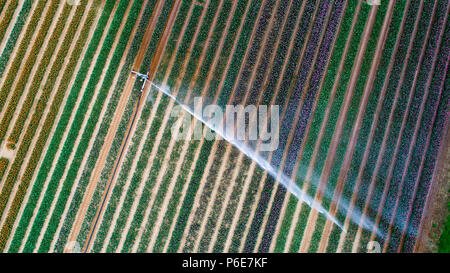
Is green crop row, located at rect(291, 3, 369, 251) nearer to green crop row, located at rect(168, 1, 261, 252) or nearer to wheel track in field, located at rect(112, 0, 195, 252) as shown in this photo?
green crop row, located at rect(168, 1, 261, 252)

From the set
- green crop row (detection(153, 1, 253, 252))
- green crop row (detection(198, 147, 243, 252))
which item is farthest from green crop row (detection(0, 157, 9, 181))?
green crop row (detection(198, 147, 243, 252))

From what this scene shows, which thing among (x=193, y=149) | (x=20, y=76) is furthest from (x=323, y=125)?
(x=20, y=76)

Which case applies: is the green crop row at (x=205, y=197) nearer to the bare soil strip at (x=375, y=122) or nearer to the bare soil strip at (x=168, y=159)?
the bare soil strip at (x=168, y=159)

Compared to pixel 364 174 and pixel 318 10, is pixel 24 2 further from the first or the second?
pixel 364 174

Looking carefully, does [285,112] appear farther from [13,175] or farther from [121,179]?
[13,175]

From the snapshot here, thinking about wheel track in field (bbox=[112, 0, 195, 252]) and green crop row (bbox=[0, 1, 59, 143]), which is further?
green crop row (bbox=[0, 1, 59, 143])
